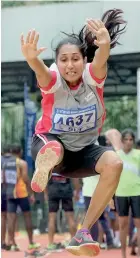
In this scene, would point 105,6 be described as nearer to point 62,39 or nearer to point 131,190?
point 131,190

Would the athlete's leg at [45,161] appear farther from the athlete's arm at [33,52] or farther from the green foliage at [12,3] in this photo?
the green foliage at [12,3]

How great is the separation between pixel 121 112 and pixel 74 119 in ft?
44.5

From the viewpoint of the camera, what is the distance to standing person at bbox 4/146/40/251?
29.6 ft

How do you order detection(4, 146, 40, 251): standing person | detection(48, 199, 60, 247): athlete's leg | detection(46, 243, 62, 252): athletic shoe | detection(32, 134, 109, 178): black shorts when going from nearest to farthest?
detection(32, 134, 109, 178): black shorts, detection(48, 199, 60, 247): athlete's leg, detection(46, 243, 62, 252): athletic shoe, detection(4, 146, 40, 251): standing person

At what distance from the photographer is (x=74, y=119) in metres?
4.50

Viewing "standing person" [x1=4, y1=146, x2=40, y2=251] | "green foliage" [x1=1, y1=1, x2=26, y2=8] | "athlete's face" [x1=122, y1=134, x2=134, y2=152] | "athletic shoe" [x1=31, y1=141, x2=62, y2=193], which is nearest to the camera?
"athletic shoe" [x1=31, y1=141, x2=62, y2=193]

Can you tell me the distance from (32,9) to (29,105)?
214 cm

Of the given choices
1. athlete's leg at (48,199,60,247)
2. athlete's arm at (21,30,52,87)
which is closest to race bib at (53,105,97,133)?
athlete's arm at (21,30,52,87)

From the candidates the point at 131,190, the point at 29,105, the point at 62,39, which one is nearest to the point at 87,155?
the point at 62,39

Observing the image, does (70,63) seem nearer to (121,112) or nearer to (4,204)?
(4,204)

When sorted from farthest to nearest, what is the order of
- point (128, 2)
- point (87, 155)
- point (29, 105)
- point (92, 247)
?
point (29, 105) < point (128, 2) < point (87, 155) < point (92, 247)

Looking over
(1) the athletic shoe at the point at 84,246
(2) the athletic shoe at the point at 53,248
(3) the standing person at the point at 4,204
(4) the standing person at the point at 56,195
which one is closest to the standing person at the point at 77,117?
(1) the athletic shoe at the point at 84,246

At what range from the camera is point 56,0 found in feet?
37.0

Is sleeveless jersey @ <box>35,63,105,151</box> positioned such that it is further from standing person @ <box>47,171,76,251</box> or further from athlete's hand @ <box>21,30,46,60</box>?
standing person @ <box>47,171,76,251</box>
